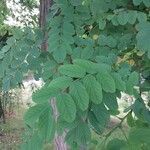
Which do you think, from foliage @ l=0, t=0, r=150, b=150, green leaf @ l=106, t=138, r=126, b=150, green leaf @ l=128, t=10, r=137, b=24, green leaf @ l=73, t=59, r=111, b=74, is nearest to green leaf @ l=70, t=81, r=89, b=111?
foliage @ l=0, t=0, r=150, b=150

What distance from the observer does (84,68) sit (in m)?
1.31

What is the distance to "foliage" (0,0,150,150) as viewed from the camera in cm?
122

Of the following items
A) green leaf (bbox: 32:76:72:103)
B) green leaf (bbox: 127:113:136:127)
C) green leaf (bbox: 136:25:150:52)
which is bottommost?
green leaf (bbox: 127:113:136:127)

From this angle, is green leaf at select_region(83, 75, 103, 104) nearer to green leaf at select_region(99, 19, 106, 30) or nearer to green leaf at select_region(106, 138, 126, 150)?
green leaf at select_region(106, 138, 126, 150)

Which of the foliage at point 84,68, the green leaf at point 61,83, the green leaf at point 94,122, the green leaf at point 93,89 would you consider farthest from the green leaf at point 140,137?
the green leaf at point 61,83

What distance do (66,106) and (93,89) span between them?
126 mm

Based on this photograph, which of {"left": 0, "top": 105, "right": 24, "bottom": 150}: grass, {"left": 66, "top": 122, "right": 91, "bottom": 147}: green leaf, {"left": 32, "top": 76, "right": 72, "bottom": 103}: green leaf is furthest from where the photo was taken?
{"left": 0, "top": 105, "right": 24, "bottom": 150}: grass

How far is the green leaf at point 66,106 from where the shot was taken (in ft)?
3.91

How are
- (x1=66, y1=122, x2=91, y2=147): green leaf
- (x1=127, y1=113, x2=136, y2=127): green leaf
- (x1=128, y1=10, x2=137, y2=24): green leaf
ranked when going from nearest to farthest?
1. (x1=66, y1=122, x2=91, y2=147): green leaf
2. (x1=128, y1=10, x2=137, y2=24): green leaf
3. (x1=127, y1=113, x2=136, y2=127): green leaf

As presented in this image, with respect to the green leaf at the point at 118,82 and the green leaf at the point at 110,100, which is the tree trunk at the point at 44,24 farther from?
the green leaf at the point at 118,82

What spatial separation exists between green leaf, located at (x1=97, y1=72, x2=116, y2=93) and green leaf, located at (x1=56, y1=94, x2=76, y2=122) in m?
0.15

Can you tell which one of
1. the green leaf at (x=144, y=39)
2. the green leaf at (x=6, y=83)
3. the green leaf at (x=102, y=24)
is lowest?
the green leaf at (x=6, y=83)

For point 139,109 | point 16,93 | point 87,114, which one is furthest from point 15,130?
point 87,114

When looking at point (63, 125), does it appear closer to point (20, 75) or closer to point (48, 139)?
point (48, 139)
